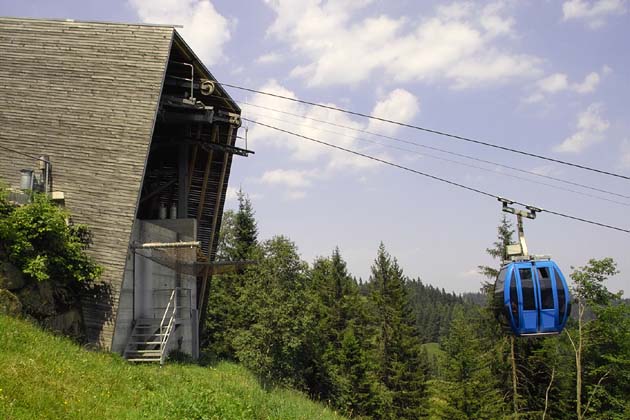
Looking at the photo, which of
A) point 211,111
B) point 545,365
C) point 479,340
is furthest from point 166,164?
point 545,365

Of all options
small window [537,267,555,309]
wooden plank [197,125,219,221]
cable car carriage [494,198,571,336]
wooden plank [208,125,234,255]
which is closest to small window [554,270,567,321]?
cable car carriage [494,198,571,336]

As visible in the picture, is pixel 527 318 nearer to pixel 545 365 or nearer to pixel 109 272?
pixel 109 272

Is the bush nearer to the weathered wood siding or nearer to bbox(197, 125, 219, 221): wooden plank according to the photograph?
the weathered wood siding

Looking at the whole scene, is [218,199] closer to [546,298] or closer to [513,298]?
[513,298]

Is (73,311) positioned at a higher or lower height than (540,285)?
lower

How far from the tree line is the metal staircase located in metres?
6.71

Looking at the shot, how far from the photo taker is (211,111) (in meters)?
21.0

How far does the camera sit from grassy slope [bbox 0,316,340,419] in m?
8.02

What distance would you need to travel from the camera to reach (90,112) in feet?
55.2

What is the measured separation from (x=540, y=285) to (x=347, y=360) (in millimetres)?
29890

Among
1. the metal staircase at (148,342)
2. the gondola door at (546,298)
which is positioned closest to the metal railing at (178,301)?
the metal staircase at (148,342)

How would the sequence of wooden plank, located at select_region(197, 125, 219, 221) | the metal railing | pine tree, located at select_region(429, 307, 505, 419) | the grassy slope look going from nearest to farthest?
1. the grassy slope
2. the metal railing
3. wooden plank, located at select_region(197, 125, 219, 221)
4. pine tree, located at select_region(429, 307, 505, 419)

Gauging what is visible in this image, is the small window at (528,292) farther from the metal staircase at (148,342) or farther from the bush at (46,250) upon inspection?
the bush at (46,250)

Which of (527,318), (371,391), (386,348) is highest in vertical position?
(527,318)
